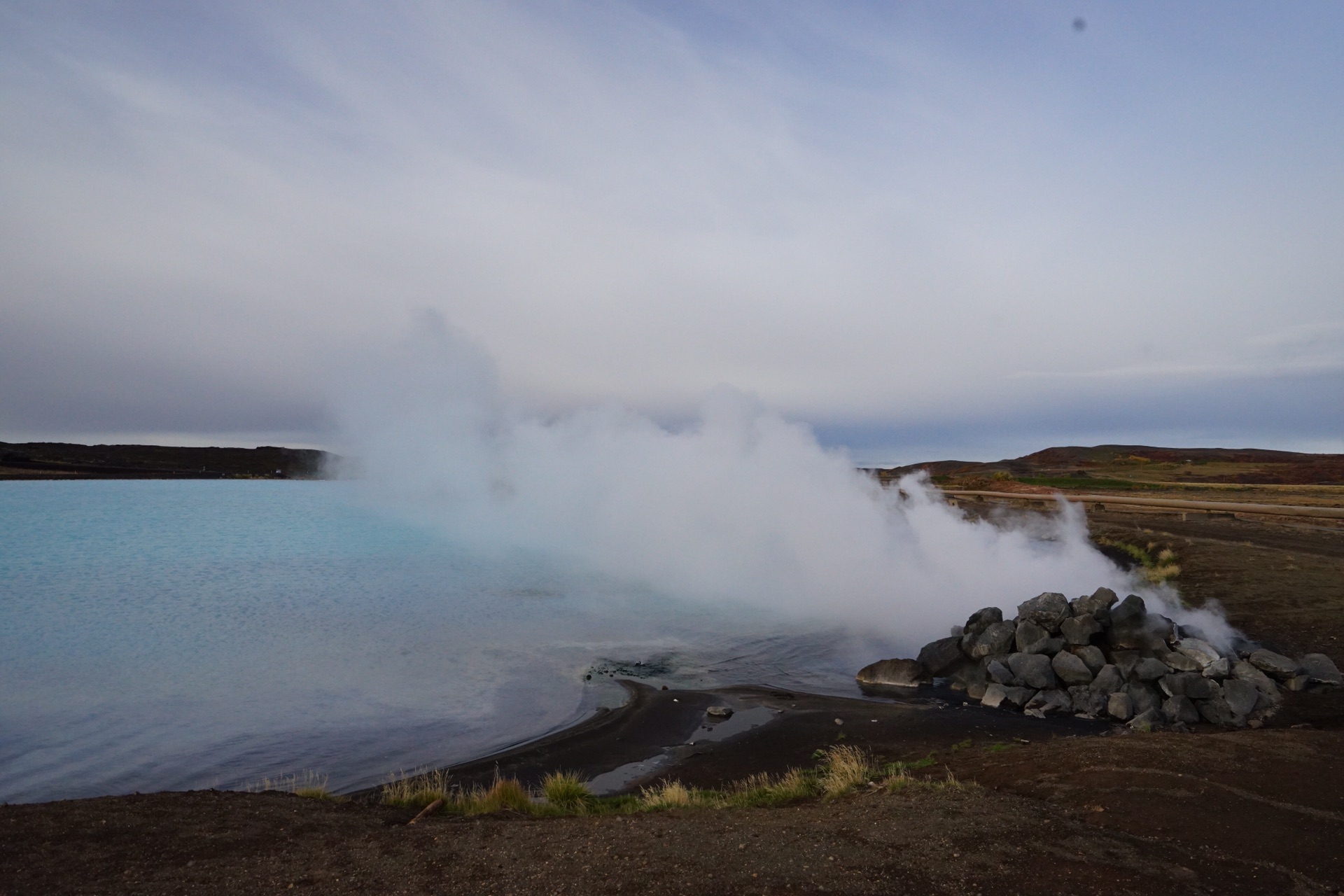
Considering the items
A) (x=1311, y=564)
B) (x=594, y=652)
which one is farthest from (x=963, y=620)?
(x=1311, y=564)

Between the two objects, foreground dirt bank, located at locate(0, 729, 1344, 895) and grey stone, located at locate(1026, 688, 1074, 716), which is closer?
foreground dirt bank, located at locate(0, 729, 1344, 895)

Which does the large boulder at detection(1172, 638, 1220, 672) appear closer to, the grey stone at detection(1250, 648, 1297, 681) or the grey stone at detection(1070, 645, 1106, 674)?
the grey stone at detection(1250, 648, 1297, 681)

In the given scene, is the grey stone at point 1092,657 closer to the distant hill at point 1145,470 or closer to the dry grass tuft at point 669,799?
the dry grass tuft at point 669,799

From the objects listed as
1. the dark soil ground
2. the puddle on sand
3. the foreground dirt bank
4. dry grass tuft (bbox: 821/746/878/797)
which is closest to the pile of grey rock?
the dark soil ground

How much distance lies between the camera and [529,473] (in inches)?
2258

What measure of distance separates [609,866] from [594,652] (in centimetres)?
1270

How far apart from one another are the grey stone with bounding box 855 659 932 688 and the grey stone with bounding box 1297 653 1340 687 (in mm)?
6170

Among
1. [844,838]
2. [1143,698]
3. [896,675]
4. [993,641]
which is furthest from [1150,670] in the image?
[844,838]

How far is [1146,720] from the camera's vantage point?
11844 mm

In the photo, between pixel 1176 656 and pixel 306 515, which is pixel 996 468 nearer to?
pixel 306 515

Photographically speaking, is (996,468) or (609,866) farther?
(996,468)

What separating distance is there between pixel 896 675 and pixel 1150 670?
4.43 meters

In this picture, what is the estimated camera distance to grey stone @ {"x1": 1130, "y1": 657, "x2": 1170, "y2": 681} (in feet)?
41.9

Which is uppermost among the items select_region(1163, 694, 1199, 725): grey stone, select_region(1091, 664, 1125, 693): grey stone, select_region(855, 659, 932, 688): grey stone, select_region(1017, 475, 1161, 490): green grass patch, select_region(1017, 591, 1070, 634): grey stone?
select_region(1017, 475, 1161, 490): green grass patch
